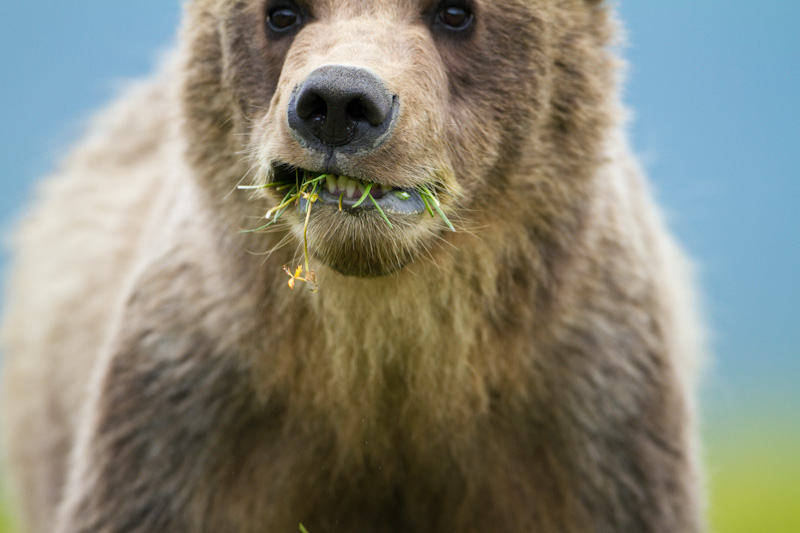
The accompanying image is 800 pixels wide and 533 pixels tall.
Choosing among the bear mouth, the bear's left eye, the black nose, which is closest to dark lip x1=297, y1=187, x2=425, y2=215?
the bear mouth

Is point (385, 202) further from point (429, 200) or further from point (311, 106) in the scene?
point (311, 106)

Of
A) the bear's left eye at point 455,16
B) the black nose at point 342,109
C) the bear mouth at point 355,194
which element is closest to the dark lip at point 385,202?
the bear mouth at point 355,194

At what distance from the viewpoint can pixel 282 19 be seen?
421 cm

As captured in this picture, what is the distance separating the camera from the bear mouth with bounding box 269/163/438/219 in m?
3.68

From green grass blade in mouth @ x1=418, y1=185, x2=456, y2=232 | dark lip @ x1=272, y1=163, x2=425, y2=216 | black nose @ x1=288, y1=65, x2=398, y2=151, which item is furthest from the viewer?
green grass blade in mouth @ x1=418, y1=185, x2=456, y2=232

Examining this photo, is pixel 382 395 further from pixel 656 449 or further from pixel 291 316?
pixel 656 449

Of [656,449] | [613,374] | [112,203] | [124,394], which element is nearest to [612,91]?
[613,374]

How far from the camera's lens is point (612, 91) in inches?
177

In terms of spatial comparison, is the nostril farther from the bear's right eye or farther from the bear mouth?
the bear's right eye

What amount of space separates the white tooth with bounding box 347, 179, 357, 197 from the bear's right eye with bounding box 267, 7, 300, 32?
0.77m

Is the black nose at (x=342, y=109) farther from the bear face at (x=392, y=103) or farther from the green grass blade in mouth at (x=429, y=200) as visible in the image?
the green grass blade in mouth at (x=429, y=200)

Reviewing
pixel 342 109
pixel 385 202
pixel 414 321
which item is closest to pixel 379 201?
pixel 385 202

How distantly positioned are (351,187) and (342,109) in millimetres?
310

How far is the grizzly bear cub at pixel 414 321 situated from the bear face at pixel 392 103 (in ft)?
0.04
